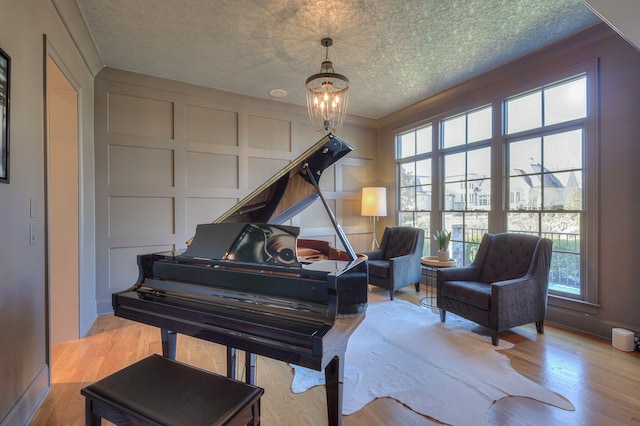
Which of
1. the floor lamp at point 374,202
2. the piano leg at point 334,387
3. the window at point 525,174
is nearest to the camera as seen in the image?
the piano leg at point 334,387

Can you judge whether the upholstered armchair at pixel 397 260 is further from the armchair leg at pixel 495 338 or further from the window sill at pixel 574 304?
the window sill at pixel 574 304

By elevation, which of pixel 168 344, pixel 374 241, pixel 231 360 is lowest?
pixel 231 360

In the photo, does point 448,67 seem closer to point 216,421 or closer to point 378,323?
point 378,323

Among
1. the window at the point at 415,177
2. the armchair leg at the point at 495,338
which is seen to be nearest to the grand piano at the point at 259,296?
the armchair leg at the point at 495,338

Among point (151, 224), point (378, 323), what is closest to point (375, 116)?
point (378, 323)

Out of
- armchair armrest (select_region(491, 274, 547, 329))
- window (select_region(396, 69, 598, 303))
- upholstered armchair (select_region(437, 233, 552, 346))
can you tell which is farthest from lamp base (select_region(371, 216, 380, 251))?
armchair armrest (select_region(491, 274, 547, 329))

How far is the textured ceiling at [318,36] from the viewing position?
252 cm

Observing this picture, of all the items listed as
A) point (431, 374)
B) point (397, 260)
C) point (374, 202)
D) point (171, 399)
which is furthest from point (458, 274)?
point (171, 399)

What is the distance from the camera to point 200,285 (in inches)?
69.2

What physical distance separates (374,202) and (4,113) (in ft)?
14.3

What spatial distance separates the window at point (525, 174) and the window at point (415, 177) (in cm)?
2

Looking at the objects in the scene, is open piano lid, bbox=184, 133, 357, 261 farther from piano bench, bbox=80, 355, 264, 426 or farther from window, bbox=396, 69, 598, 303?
window, bbox=396, 69, 598, 303

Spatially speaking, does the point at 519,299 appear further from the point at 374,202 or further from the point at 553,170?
the point at 374,202

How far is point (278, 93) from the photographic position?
4.32 metres
